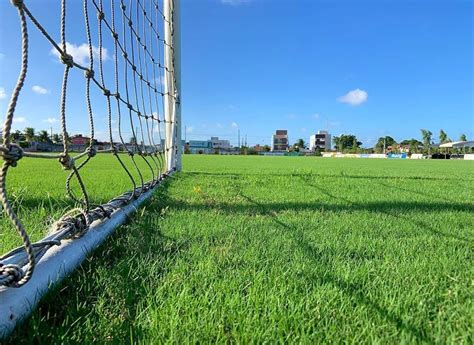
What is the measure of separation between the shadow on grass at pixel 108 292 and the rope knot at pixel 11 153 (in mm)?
388

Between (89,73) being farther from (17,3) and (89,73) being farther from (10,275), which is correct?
(10,275)

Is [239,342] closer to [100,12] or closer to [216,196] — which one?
[100,12]

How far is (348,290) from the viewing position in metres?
1.13

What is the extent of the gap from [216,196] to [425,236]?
6.00 feet

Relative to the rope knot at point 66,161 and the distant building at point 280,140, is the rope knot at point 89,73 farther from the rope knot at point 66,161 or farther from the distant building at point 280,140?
the distant building at point 280,140

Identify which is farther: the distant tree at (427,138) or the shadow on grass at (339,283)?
Result: the distant tree at (427,138)

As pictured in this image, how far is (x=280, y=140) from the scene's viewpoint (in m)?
105

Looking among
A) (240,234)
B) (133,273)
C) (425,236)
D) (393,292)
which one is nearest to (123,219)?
(240,234)

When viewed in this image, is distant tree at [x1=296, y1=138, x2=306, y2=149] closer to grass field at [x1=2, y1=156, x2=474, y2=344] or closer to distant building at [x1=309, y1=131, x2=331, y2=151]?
distant building at [x1=309, y1=131, x2=331, y2=151]

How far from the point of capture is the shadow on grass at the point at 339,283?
35.8 inches

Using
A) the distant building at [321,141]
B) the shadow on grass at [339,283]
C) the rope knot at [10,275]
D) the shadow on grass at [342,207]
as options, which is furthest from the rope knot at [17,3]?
the distant building at [321,141]

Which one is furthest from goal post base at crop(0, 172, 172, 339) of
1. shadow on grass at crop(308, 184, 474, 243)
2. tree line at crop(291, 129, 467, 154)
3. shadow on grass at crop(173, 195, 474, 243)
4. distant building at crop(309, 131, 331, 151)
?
distant building at crop(309, 131, 331, 151)

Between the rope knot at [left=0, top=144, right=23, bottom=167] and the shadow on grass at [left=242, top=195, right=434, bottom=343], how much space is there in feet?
3.03

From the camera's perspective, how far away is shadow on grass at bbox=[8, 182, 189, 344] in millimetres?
871
